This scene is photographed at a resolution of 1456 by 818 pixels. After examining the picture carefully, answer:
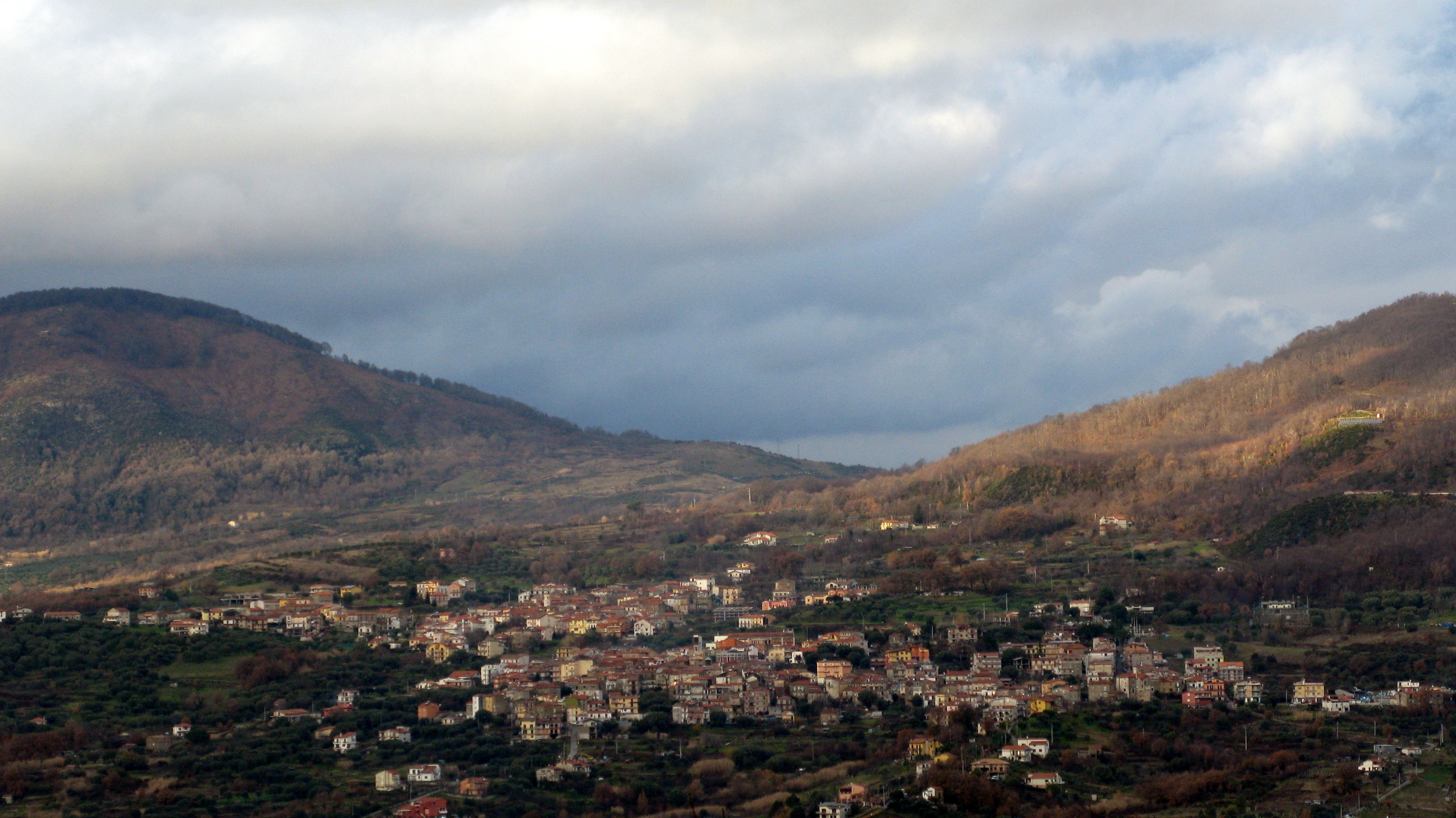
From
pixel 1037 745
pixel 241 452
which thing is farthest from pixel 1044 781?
pixel 241 452

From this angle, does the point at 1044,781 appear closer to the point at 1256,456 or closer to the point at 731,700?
the point at 731,700

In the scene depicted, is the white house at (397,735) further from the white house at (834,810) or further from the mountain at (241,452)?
the mountain at (241,452)

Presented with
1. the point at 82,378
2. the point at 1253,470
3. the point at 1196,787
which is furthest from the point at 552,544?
the point at 82,378

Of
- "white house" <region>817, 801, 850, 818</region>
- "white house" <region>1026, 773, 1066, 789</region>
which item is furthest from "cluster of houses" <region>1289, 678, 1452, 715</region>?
"white house" <region>817, 801, 850, 818</region>

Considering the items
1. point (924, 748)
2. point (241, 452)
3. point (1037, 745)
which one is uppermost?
point (241, 452)

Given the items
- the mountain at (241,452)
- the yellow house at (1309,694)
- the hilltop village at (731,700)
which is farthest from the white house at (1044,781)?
the mountain at (241,452)

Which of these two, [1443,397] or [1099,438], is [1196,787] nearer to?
[1443,397]
